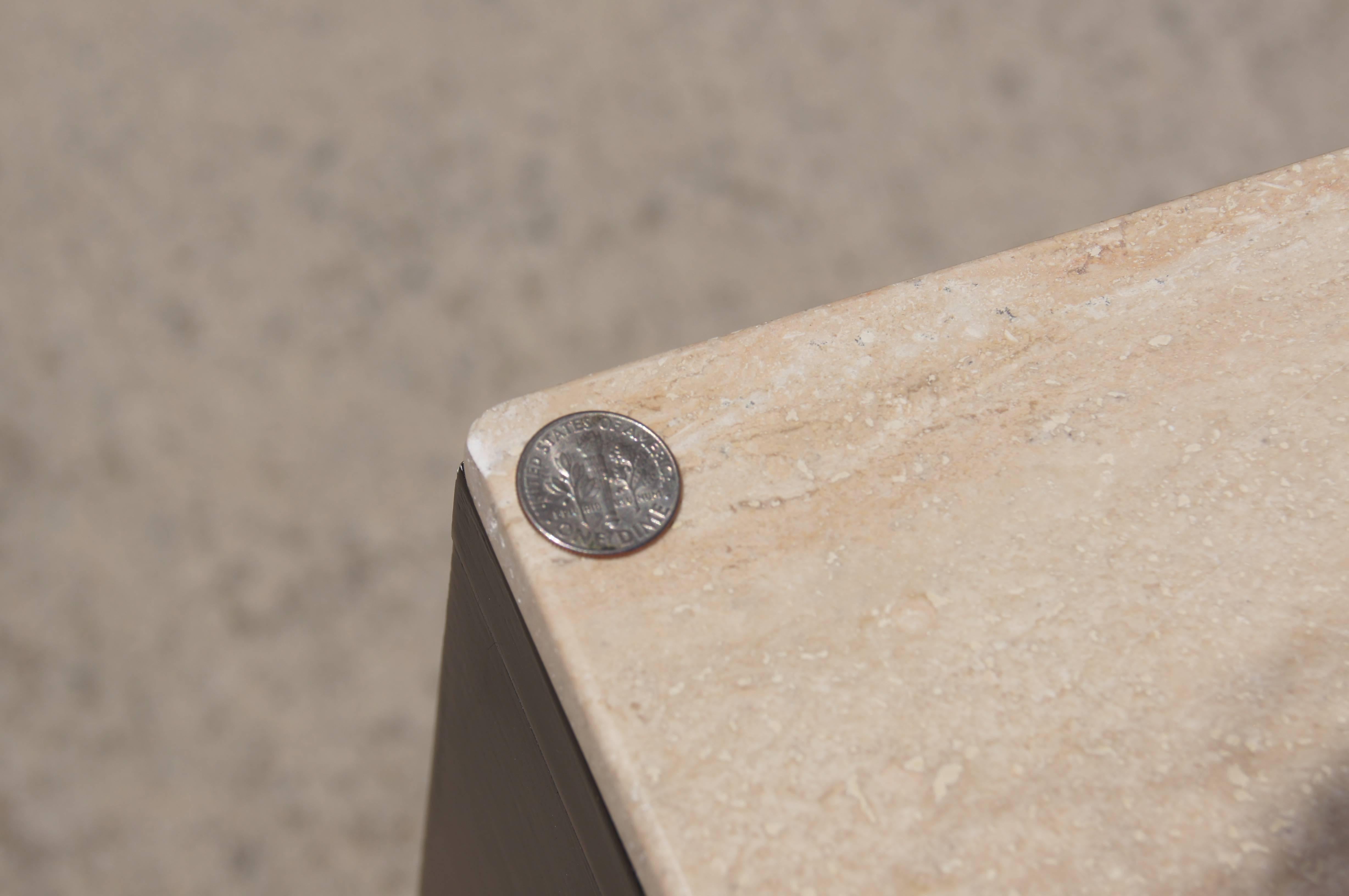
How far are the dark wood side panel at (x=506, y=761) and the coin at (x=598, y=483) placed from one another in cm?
6

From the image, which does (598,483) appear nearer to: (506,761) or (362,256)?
(506,761)

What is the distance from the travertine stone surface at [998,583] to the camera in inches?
18.5

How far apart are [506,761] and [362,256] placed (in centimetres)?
107

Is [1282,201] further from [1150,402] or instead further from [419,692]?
[419,692]

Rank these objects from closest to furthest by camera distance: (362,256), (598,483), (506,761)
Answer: (598,483)
(506,761)
(362,256)

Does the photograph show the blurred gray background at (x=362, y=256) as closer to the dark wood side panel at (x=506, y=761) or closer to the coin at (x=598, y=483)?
the dark wood side panel at (x=506, y=761)

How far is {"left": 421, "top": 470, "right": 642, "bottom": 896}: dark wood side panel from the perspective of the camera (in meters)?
0.54

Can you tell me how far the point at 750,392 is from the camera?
1.90ft

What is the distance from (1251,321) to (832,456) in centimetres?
29

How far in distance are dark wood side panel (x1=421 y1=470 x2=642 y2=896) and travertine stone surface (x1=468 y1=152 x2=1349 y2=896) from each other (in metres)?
0.05

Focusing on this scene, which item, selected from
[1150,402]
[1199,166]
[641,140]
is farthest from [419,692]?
[1199,166]

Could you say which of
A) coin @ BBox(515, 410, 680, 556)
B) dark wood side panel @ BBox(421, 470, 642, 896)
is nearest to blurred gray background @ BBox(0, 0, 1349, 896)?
dark wood side panel @ BBox(421, 470, 642, 896)

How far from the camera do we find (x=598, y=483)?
→ 0.54m

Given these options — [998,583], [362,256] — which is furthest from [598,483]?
[362,256]
